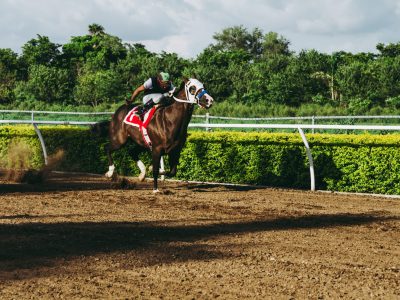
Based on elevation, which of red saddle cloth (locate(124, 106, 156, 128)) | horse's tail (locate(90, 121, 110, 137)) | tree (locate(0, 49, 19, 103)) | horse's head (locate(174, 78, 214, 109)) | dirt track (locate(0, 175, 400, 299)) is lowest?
dirt track (locate(0, 175, 400, 299))

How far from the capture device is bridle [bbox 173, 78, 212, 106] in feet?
41.6

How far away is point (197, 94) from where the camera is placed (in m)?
12.7

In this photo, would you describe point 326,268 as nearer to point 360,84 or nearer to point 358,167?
point 358,167

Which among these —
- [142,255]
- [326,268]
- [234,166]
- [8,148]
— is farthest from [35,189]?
[326,268]

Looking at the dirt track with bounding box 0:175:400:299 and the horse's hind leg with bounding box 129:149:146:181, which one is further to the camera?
the horse's hind leg with bounding box 129:149:146:181

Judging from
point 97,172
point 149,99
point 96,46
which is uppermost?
point 96,46

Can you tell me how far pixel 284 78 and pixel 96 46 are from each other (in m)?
24.7

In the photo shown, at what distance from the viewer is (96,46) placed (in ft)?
209

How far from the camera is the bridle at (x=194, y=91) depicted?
12.7 metres

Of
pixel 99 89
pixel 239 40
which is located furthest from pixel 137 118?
pixel 239 40

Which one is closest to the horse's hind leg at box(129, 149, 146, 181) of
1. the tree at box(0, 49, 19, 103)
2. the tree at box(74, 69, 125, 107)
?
the tree at box(74, 69, 125, 107)

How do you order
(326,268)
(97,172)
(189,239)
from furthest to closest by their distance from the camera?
(97,172)
(189,239)
(326,268)

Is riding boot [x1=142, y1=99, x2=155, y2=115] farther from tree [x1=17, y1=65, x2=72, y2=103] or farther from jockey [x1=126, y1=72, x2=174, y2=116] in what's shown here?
tree [x1=17, y1=65, x2=72, y2=103]

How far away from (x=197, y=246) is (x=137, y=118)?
669 cm
